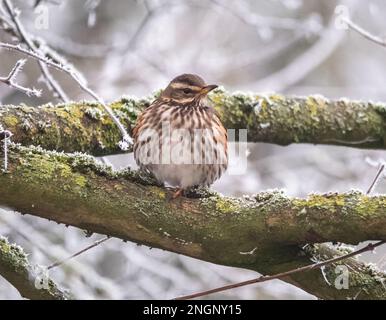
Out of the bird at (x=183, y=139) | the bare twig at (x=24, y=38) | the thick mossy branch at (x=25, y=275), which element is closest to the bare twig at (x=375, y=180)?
the bird at (x=183, y=139)

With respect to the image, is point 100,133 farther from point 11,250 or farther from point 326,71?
point 326,71

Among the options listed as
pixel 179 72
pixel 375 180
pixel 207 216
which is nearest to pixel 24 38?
pixel 207 216

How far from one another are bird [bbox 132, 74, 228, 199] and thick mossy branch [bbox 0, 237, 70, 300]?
1.01m

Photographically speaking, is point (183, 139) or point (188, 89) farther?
point (188, 89)

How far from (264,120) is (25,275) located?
260 centimetres

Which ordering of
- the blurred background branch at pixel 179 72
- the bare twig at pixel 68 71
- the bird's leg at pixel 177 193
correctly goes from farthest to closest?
the blurred background branch at pixel 179 72, the bird's leg at pixel 177 193, the bare twig at pixel 68 71

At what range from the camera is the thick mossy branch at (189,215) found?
3846 mm

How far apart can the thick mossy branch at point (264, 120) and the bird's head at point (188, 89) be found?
41 centimetres

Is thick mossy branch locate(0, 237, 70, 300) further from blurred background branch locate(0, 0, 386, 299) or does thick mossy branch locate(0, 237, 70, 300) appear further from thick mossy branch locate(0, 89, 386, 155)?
thick mossy branch locate(0, 89, 386, 155)

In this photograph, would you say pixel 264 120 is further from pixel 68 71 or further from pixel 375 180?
pixel 68 71

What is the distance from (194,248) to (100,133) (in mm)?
1478

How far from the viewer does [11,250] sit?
157 inches

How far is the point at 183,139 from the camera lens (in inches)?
190

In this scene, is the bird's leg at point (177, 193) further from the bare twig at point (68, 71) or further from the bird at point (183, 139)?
the bare twig at point (68, 71)
